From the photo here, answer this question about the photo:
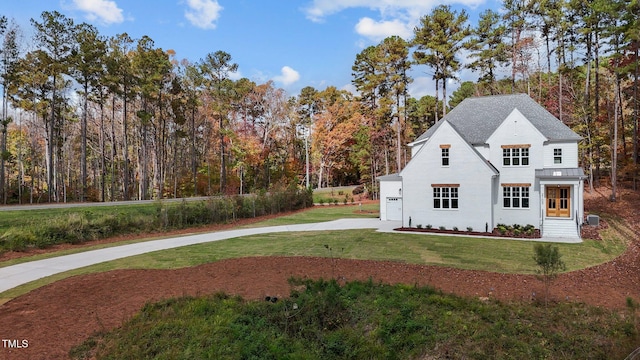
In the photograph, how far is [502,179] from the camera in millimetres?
18172

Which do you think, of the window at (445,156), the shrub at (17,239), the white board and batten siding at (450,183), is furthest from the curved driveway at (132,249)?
the window at (445,156)

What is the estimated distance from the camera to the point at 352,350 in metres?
5.55

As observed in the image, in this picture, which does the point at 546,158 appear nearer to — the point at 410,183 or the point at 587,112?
the point at 410,183

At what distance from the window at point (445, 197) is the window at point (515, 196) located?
297 centimetres

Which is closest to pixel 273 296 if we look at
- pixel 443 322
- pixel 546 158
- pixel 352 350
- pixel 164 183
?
pixel 352 350

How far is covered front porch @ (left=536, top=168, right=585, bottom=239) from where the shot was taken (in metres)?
16.1

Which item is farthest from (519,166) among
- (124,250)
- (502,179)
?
(124,250)

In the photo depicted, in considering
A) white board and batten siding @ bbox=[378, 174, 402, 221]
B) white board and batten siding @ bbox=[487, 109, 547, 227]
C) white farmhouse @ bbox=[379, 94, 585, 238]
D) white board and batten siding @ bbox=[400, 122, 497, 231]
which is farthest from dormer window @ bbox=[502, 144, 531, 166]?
white board and batten siding @ bbox=[378, 174, 402, 221]

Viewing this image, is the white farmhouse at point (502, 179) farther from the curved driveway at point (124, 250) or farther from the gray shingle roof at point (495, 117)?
the curved driveway at point (124, 250)

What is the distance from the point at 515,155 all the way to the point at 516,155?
0.05 meters

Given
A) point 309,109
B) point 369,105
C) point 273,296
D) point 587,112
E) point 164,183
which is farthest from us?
point 309,109

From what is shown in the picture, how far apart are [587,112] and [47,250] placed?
36691 mm

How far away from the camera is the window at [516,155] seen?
17.8 metres

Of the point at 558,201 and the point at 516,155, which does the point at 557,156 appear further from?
the point at 558,201
